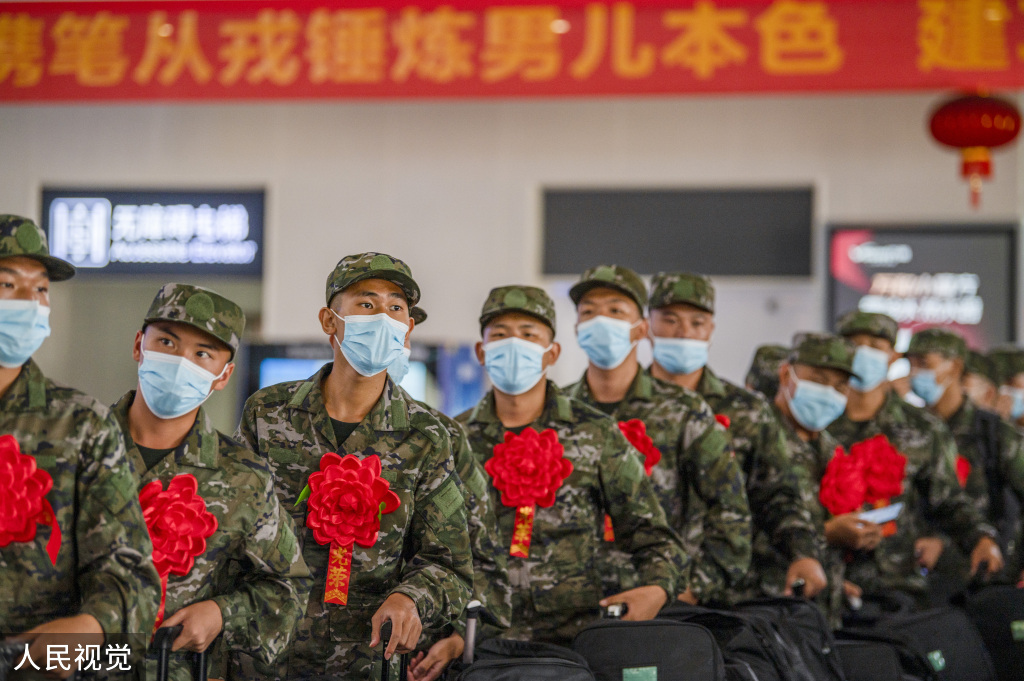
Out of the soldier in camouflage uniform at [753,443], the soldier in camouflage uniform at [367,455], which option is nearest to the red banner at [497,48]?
A: the soldier in camouflage uniform at [753,443]

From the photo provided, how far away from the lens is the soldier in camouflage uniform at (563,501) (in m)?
2.90

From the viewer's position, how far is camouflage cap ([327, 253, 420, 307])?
2.51m

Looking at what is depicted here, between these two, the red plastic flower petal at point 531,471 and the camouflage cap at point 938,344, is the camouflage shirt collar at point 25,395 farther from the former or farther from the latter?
the camouflage cap at point 938,344

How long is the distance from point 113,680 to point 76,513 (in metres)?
0.30

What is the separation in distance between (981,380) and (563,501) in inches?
154

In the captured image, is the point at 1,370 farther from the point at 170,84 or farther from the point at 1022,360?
the point at 1022,360

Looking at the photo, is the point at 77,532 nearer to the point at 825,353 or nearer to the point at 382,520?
the point at 382,520

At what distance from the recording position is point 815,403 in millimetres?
3965

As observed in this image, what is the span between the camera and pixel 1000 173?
7227mm

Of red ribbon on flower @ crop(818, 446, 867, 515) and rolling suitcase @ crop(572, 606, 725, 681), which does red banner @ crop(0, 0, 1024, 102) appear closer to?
red ribbon on flower @ crop(818, 446, 867, 515)

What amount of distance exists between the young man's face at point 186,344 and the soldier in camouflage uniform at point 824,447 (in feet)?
7.29

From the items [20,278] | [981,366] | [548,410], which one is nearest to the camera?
[20,278]

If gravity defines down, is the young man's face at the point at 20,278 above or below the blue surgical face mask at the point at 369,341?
above

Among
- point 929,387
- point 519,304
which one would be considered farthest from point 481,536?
point 929,387
